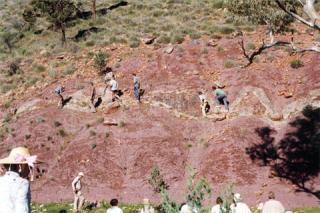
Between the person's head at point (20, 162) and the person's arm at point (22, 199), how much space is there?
0.44ft

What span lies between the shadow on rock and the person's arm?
63.0 ft

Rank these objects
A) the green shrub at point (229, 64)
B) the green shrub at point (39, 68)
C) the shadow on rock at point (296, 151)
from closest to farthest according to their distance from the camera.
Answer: the shadow on rock at point (296, 151) → the green shrub at point (229, 64) → the green shrub at point (39, 68)

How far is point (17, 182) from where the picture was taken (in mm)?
5789

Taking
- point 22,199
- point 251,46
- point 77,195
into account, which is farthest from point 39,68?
point 22,199

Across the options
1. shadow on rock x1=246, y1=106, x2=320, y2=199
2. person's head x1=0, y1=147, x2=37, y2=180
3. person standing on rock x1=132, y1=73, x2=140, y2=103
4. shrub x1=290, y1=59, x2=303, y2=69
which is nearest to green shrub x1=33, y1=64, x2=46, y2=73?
person standing on rock x1=132, y1=73, x2=140, y2=103

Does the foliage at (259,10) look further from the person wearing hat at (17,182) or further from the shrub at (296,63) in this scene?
the person wearing hat at (17,182)

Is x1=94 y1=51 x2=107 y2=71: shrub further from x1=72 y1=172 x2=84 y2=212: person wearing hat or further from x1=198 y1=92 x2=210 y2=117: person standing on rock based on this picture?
x1=72 y1=172 x2=84 y2=212: person wearing hat

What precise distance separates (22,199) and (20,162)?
383 mm

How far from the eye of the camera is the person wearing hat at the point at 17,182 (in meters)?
5.68

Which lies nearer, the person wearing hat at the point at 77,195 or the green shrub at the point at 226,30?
the person wearing hat at the point at 77,195

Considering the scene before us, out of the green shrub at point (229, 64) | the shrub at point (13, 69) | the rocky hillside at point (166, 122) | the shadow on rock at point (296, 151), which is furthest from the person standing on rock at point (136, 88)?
the shrub at point (13, 69)

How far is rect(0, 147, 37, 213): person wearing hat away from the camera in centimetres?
568

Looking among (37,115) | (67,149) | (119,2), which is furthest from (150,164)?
(119,2)

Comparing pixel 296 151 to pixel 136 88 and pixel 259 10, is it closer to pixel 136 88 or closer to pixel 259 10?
pixel 259 10
